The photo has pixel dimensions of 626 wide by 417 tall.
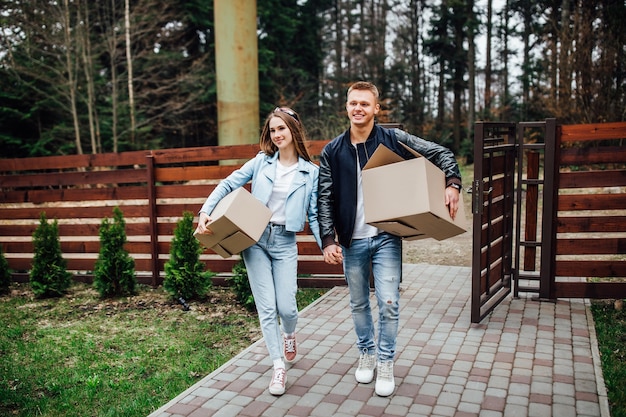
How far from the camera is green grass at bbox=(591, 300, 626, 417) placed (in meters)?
3.47

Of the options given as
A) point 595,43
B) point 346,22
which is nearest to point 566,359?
point 595,43

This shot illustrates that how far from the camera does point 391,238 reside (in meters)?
3.48

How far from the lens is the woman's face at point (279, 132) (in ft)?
12.0

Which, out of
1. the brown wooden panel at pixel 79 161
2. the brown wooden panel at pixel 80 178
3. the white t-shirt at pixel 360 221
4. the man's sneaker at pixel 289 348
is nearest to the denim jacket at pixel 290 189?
the white t-shirt at pixel 360 221

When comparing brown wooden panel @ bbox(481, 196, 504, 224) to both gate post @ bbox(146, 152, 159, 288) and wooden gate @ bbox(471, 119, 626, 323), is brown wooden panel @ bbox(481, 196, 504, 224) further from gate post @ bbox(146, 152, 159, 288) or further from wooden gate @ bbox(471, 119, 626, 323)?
gate post @ bbox(146, 152, 159, 288)

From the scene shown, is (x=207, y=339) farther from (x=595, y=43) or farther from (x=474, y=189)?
(x=595, y=43)

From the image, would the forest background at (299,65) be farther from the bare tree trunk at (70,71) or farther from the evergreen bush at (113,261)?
the evergreen bush at (113,261)

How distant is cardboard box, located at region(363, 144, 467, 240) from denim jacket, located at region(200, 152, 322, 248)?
547mm

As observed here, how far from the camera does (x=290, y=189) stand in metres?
3.71

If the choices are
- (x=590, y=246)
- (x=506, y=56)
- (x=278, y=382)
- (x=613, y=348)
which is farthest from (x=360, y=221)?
(x=506, y=56)

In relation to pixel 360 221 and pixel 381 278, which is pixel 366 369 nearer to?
pixel 381 278

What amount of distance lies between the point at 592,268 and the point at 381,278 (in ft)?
10.9

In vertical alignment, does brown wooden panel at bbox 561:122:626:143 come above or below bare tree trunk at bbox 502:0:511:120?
below

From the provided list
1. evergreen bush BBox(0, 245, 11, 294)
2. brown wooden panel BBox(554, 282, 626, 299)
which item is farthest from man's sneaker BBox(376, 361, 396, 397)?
evergreen bush BBox(0, 245, 11, 294)
